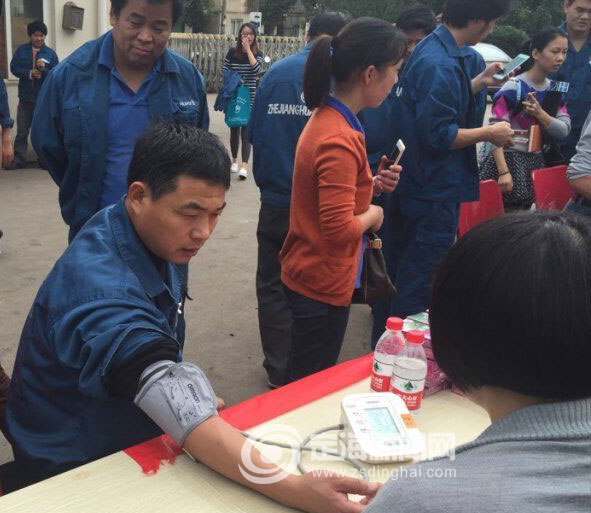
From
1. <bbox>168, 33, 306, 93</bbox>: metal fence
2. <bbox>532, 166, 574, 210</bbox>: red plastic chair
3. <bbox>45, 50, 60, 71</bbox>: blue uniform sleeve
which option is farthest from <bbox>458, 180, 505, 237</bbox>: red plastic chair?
<bbox>168, 33, 306, 93</bbox>: metal fence

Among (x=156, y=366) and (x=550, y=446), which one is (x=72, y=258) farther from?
(x=550, y=446)

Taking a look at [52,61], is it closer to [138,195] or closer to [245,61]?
[245,61]

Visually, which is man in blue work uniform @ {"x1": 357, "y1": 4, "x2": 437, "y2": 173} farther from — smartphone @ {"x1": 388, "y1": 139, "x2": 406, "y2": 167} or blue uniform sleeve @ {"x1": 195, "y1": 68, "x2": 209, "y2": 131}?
blue uniform sleeve @ {"x1": 195, "y1": 68, "x2": 209, "y2": 131}

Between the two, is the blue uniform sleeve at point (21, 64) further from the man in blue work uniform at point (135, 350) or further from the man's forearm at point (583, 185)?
the man in blue work uniform at point (135, 350)

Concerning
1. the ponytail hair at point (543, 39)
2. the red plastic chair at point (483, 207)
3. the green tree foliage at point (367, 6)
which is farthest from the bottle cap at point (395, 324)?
the green tree foliage at point (367, 6)

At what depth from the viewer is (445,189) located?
2799 mm

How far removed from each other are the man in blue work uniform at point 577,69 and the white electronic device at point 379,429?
3076 mm

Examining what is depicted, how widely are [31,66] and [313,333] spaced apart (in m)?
5.59

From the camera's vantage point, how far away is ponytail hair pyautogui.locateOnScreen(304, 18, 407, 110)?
1972 mm

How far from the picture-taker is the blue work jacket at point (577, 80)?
3965 mm

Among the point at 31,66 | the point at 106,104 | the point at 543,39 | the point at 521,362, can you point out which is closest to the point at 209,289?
the point at 106,104

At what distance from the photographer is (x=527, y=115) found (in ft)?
12.0

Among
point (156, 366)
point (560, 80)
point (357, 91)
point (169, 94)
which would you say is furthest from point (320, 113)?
point (560, 80)

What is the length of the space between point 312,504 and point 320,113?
123cm
